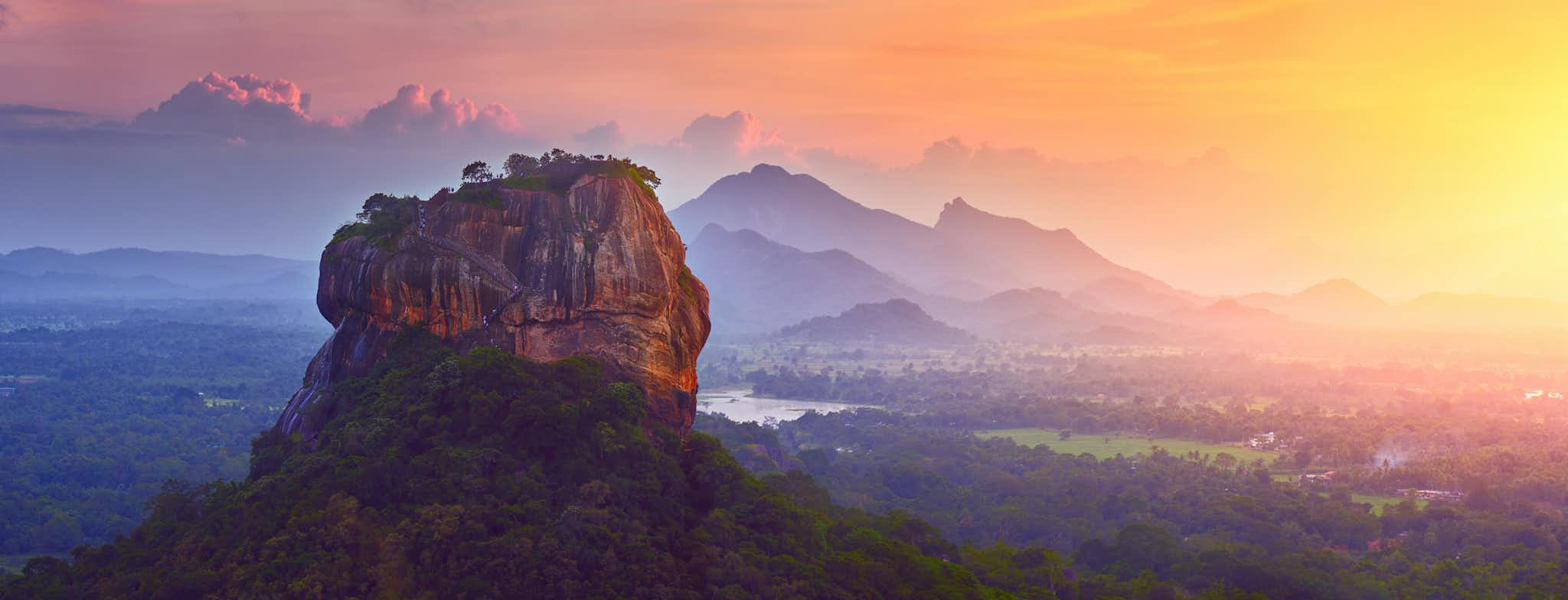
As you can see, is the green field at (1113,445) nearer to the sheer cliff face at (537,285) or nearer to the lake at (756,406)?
the lake at (756,406)

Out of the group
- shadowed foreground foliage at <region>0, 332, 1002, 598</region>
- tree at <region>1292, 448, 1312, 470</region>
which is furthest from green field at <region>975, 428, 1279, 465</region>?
shadowed foreground foliage at <region>0, 332, 1002, 598</region>

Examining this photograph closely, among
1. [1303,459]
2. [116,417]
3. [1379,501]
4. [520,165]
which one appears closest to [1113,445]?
[1303,459]

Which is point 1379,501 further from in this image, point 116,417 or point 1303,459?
point 116,417

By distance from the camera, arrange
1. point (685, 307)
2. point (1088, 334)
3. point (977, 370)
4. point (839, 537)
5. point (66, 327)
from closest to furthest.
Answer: point (839, 537), point (685, 307), point (977, 370), point (66, 327), point (1088, 334)

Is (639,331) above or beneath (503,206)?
beneath

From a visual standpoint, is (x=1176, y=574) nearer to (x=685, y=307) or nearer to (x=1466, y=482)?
(x=685, y=307)

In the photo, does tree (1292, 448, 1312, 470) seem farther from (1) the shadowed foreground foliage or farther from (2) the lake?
(1) the shadowed foreground foliage

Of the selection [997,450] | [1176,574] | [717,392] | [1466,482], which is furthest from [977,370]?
[1176,574]
